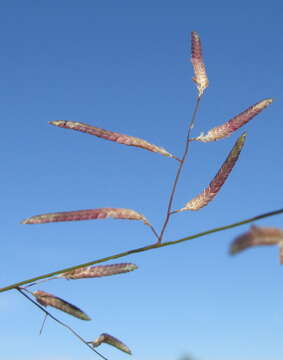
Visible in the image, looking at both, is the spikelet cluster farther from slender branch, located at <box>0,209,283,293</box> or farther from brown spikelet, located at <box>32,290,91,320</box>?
brown spikelet, located at <box>32,290,91,320</box>

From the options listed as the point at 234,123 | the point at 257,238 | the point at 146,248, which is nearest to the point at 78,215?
the point at 146,248

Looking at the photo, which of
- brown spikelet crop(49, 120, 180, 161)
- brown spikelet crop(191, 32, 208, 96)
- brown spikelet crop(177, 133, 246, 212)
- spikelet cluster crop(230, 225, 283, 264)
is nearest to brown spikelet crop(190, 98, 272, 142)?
brown spikelet crop(177, 133, 246, 212)

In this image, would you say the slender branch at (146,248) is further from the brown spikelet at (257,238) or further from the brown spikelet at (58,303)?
the brown spikelet at (257,238)

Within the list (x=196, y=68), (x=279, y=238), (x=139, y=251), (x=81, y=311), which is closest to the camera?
(x=279, y=238)

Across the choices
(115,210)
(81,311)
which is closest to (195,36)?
(115,210)

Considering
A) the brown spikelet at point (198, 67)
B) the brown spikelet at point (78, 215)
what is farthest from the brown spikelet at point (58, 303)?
the brown spikelet at point (198, 67)

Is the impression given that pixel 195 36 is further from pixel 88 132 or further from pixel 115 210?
pixel 115 210

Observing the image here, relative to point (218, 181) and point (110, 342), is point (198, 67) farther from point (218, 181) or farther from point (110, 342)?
point (110, 342)
